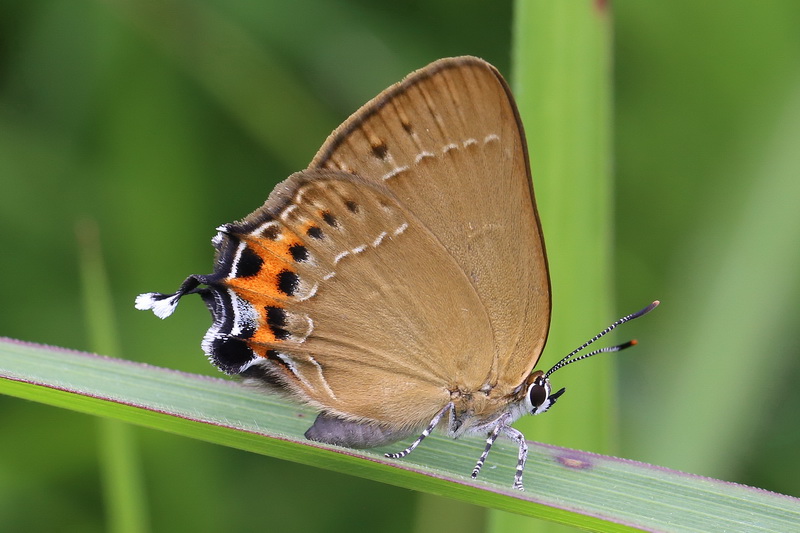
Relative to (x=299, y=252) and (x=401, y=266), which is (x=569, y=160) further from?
(x=299, y=252)

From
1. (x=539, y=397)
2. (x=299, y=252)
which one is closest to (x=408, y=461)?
(x=539, y=397)

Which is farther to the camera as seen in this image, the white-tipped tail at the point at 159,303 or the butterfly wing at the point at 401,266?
the butterfly wing at the point at 401,266

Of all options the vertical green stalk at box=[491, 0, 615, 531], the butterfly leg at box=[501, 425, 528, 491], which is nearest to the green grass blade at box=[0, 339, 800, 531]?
the butterfly leg at box=[501, 425, 528, 491]

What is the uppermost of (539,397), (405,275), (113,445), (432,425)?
(405,275)

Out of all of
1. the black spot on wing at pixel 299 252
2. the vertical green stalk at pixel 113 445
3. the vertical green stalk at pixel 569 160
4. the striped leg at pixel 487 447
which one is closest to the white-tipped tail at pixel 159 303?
the black spot on wing at pixel 299 252

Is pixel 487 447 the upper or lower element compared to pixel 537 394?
lower

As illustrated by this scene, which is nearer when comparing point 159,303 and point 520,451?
point 159,303

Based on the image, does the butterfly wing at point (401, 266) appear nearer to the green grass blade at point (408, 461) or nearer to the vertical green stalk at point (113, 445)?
the green grass blade at point (408, 461)

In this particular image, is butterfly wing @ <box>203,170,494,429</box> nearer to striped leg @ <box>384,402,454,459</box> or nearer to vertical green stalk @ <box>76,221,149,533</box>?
striped leg @ <box>384,402,454,459</box>
